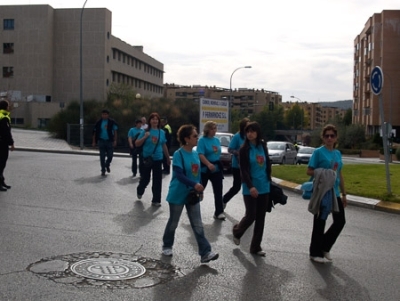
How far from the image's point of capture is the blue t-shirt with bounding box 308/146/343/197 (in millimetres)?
7137

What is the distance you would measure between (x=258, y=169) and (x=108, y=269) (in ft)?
7.51

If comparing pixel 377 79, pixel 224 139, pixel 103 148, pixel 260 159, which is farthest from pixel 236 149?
pixel 224 139

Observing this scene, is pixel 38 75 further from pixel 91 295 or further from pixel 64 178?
pixel 91 295

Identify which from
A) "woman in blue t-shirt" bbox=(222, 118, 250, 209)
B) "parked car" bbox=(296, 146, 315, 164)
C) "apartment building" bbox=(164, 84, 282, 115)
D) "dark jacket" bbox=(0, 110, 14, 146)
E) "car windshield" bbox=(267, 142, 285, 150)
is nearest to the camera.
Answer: "woman in blue t-shirt" bbox=(222, 118, 250, 209)

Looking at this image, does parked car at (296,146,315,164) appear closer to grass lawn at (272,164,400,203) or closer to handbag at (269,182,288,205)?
grass lawn at (272,164,400,203)

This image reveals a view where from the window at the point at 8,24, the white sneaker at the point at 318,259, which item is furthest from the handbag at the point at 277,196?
the window at the point at 8,24

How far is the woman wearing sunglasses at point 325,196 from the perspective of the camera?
23.0 feet

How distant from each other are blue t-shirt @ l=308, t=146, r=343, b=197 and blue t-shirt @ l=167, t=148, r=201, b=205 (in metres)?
1.43

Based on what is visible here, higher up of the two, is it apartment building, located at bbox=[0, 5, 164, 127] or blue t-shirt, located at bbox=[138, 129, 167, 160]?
apartment building, located at bbox=[0, 5, 164, 127]

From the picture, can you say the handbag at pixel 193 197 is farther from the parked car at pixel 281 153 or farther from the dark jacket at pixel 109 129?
the parked car at pixel 281 153

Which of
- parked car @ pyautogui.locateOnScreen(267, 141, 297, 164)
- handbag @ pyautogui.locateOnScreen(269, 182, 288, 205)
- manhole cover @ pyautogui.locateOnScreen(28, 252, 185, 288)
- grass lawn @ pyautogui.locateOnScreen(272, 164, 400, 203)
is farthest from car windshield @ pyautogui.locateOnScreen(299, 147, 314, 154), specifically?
manhole cover @ pyautogui.locateOnScreen(28, 252, 185, 288)

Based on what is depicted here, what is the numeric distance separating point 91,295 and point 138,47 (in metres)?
91.1

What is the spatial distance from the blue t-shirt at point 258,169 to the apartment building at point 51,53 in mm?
60848

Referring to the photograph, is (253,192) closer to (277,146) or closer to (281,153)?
(281,153)
